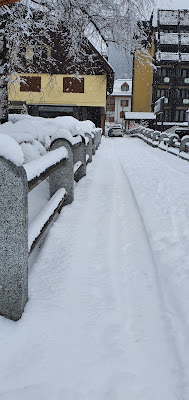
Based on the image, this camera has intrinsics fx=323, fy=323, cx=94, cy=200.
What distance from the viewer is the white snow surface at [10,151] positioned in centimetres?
171

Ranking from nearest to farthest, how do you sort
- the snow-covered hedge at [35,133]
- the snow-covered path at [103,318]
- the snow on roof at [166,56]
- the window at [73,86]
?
1. the snow-covered path at [103,318]
2. the snow-covered hedge at [35,133]
3. the window at [73,86]
4. the snow on roof at [166,56]

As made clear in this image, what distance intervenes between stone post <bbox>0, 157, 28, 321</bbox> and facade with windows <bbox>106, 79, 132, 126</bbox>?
70389 millimetres

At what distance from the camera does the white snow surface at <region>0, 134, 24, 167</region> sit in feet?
5.59

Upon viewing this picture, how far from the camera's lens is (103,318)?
2.03 metres

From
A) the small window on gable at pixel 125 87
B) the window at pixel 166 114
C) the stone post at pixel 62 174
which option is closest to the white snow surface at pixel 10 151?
the stone post at pixel 62 174

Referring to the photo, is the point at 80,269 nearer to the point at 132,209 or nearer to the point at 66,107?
the point at 132,209

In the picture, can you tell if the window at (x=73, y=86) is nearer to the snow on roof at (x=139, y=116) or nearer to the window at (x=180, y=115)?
the snow on roof at (x=139, y=116)

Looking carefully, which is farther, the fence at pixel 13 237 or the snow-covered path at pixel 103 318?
the fence at pixel 13 237

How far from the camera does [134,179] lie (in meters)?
6.71

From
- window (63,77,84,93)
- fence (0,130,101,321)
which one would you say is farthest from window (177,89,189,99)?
fence (0,130,101,321)

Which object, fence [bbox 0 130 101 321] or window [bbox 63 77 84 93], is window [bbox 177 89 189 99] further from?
fence [bbox 0 130 101 321]

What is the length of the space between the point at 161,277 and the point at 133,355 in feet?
3.10

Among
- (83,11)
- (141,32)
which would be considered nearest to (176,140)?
(141,32)

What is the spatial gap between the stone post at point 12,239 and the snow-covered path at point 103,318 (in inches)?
5.5
